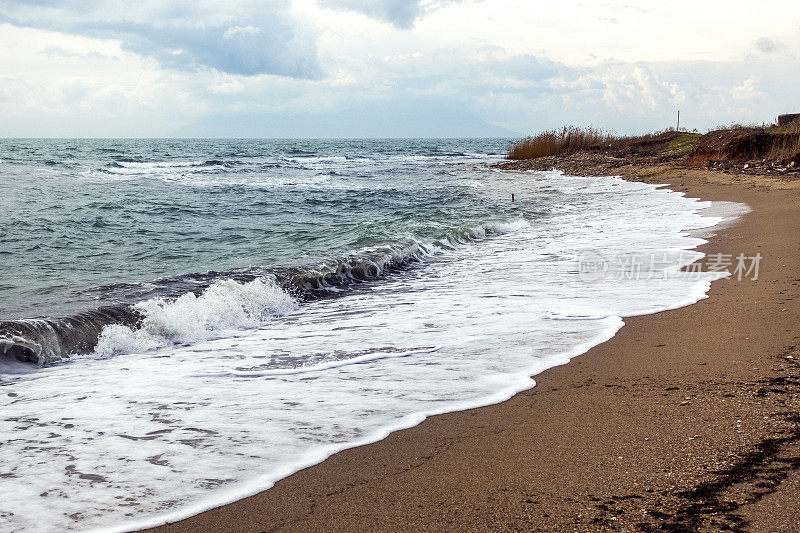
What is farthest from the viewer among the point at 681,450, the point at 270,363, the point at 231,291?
the point at 231,291

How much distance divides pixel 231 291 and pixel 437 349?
317 centimetres

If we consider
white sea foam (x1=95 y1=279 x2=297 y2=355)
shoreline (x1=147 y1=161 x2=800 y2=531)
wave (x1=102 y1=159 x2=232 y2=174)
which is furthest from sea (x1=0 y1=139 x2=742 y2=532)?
wave (x1=102 y1=159 x2=232 y2=174)

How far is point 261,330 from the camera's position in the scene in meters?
6.24

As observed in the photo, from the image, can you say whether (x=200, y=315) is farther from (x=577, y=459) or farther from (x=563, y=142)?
(x=563, y=142)

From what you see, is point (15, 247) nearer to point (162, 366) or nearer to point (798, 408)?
point (162, 366)

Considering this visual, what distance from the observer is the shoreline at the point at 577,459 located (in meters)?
2.36

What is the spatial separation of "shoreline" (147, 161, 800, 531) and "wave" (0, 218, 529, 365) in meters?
3.51

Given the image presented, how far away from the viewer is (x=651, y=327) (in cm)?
516

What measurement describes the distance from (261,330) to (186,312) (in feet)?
2.68

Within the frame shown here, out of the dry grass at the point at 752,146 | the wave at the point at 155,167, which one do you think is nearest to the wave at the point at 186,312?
the dry grass at the point at 752,146

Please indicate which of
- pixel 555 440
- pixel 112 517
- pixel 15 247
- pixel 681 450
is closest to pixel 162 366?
pixel 112 517

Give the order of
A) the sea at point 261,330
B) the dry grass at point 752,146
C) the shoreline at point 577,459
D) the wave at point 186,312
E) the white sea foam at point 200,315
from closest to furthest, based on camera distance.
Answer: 1. the shoreline at point 577,459
2. the sea at point 261,330
3. the wave at point 186,312
4. the white sea foam at point 200,315
5. the dry grass at point 752,146

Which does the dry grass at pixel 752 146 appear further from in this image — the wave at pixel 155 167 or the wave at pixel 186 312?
the wave at pixel 155 167

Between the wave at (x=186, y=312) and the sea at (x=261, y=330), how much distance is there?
25 mm
